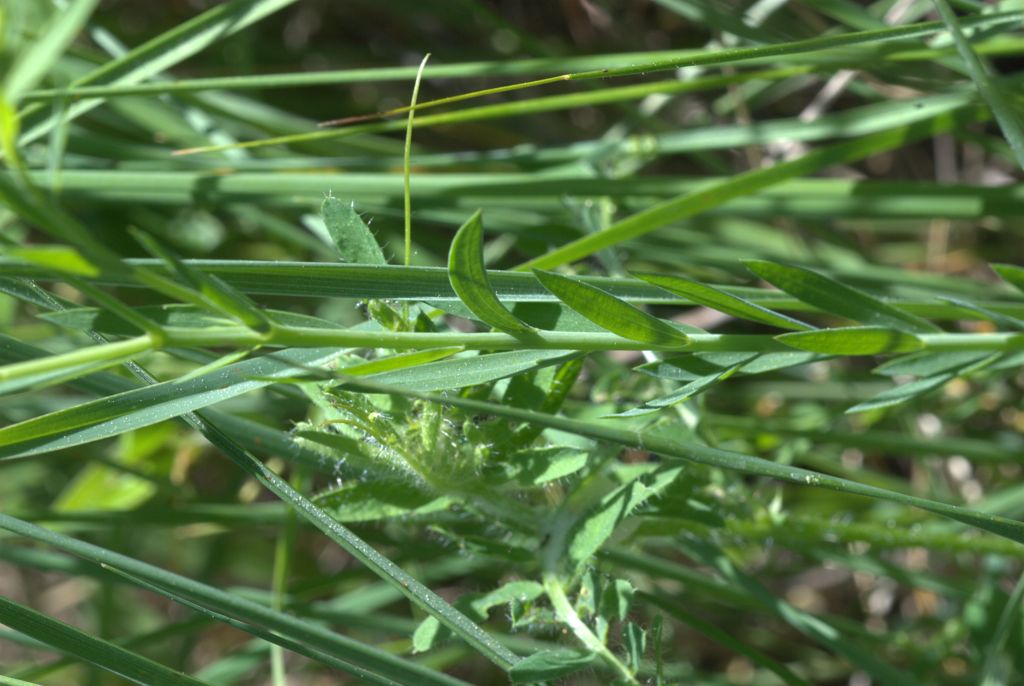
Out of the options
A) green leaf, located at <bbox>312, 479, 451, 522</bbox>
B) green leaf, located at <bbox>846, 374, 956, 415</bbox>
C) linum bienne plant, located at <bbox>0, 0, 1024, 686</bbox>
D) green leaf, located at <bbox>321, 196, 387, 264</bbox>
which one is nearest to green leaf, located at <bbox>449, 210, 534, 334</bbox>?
linum bienne plant, located at <bbox>0, 0, 1024, 686</bbox>

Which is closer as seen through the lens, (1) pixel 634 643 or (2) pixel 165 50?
(1) pixel 634 643

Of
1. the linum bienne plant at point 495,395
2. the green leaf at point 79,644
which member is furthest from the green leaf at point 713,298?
the green leaf at point 79,644

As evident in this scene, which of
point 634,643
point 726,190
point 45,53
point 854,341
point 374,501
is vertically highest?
point 45,53

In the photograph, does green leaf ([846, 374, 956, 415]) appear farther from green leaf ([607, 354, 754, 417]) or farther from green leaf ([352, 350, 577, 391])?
green leaf ([352, 350, 577, 391])

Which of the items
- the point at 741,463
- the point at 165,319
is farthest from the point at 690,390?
the point at 165,319

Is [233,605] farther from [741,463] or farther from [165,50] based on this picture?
[165,50]

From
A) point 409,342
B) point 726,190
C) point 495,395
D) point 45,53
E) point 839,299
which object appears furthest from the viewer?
point 726,190

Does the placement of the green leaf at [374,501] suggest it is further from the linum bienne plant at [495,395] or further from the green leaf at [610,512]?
the green leaf at [610,512]
